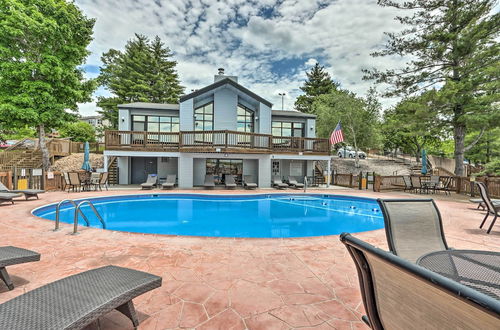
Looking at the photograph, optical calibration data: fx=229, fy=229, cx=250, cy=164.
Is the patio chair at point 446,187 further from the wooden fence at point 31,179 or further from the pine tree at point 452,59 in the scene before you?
the wooden fence at point 31,179

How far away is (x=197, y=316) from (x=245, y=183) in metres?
13.3

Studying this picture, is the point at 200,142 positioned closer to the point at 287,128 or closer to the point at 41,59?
the point at 287,128

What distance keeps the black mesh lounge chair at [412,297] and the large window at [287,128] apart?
18474 mm

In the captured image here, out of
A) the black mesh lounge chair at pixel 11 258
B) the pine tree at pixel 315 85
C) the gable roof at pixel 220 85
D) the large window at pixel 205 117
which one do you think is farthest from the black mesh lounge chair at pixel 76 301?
the pine tree at pixel 315 85

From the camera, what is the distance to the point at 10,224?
5.80 m

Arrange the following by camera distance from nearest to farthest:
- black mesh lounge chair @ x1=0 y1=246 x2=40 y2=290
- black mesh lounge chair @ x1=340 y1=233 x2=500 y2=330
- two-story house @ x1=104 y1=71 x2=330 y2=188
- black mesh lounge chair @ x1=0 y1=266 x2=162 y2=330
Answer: black mesh lounge chair @ x1=340 y1=233 x2=500 y2=330 → black mesh lounge chair @ x1=0 y1=266 x2=162 y2=330 → black mesh lounge chair @ x1=0 y1=246 x2=40 y2=290 → two-story house @ x1=104 y1=71 x2=330 y2=188

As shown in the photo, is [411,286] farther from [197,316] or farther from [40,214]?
[40,214]

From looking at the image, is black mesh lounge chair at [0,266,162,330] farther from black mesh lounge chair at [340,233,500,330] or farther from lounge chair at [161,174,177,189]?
lounge chair at [161,174,177,189]

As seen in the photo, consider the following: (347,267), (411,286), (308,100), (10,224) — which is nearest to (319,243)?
(347,267)

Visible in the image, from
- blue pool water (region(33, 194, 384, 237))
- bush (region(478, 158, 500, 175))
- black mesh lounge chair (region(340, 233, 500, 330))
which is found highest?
bush (region(478, 158, 500, 175))

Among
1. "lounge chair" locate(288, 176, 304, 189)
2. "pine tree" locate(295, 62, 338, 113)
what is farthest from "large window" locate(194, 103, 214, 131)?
"pine tree" locate(295, 62, 338, 113)

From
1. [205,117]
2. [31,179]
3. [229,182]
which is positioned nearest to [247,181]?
[229,182]

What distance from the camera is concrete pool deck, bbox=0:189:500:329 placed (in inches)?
94.1

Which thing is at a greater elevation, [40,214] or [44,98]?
[44,98]
